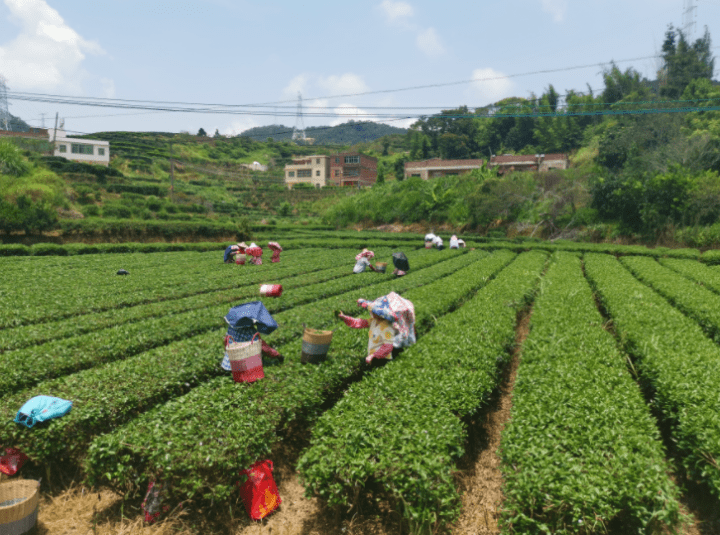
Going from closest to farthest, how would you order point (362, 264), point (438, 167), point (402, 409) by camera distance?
1. point (402, 409)
2. point (362, 264)
3. point (438, 167)

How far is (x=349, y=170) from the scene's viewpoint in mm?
84625

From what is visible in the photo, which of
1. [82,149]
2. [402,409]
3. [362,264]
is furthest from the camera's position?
[82,149]

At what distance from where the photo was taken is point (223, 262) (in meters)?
22.6

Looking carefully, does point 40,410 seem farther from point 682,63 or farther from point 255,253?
point 682,63

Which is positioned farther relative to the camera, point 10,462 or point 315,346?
point 315,346

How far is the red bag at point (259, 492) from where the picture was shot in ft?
15.7

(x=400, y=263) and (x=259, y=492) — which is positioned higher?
(x=400, y=263)

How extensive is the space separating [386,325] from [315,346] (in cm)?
148

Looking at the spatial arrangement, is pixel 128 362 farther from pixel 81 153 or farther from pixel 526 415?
pixel 81 153

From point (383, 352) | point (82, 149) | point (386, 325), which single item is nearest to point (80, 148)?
point (82, 149)

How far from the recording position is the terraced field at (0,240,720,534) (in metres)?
4.21

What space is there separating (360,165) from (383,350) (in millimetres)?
79971

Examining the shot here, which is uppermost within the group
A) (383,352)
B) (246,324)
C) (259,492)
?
(246,324)

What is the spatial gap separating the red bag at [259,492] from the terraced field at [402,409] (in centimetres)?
15
